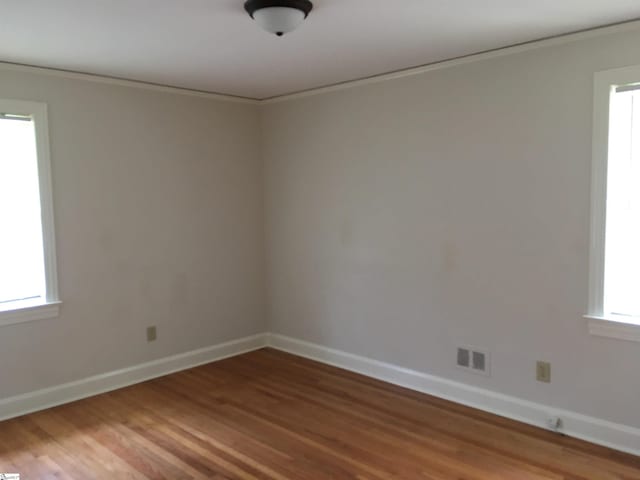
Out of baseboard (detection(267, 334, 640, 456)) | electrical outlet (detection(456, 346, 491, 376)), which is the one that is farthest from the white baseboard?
electrical outlet (detection(456, 346, 491, 376))

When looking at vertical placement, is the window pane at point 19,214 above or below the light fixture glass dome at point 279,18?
below

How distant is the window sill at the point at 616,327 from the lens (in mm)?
2770

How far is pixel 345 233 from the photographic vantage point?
13.7ft

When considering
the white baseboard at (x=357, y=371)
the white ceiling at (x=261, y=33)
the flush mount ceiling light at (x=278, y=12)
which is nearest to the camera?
the flush mount ceiling light at (x=278, y=12)

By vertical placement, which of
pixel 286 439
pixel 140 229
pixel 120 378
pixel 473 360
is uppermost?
pixel 140 229

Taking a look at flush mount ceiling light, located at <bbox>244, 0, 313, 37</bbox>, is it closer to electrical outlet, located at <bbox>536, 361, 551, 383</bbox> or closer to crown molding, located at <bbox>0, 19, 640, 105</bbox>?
crown molding, located at <bbox>0, 19, 640, 105</bbox>

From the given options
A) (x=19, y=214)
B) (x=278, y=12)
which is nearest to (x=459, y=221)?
(x=278, y=12)

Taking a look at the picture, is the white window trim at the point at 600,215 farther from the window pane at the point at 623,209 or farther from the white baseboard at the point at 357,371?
the white baseboard at the point at 357,371

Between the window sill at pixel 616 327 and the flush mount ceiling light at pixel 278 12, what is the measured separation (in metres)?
2.25

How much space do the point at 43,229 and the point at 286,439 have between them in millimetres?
2132

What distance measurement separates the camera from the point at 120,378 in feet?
12.8

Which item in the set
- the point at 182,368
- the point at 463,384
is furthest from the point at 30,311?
the point at 463,384

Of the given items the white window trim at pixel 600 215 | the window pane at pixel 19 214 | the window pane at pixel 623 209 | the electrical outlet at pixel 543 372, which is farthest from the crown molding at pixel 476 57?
the window pane at pixel 19 214

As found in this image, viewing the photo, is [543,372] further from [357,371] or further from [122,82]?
[122,82]
